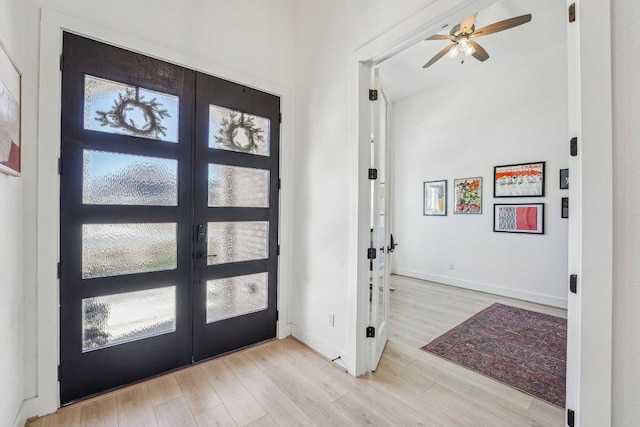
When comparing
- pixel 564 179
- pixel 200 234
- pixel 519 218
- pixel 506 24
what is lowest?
pixel 200 234

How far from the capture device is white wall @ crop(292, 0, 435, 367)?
2.36 metres

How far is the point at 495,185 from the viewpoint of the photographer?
4566 mm

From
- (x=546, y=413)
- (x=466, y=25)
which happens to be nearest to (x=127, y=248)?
(x=546, y=413)

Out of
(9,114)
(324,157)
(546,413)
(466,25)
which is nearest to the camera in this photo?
(9,114)

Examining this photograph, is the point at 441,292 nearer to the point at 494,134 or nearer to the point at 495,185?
the point at 495,185

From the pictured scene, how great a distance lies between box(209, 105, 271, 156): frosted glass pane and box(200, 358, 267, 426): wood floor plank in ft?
6.26

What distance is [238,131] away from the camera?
2.63 m

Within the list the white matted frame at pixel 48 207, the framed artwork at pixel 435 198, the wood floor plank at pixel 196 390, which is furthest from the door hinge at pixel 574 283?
the framed artwork at pixel 435 198

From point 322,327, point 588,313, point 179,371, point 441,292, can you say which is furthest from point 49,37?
point 441,292

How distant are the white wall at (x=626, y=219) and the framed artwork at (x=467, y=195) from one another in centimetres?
388

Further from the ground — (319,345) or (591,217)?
(591,217)

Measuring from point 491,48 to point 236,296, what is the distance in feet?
15.5

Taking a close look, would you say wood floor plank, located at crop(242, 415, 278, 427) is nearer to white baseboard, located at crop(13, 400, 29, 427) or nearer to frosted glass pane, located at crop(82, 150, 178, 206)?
white baseboard, located at crop(13, 400, 29, 427)

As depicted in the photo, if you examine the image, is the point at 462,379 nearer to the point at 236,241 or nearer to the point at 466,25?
the point at 236,241
